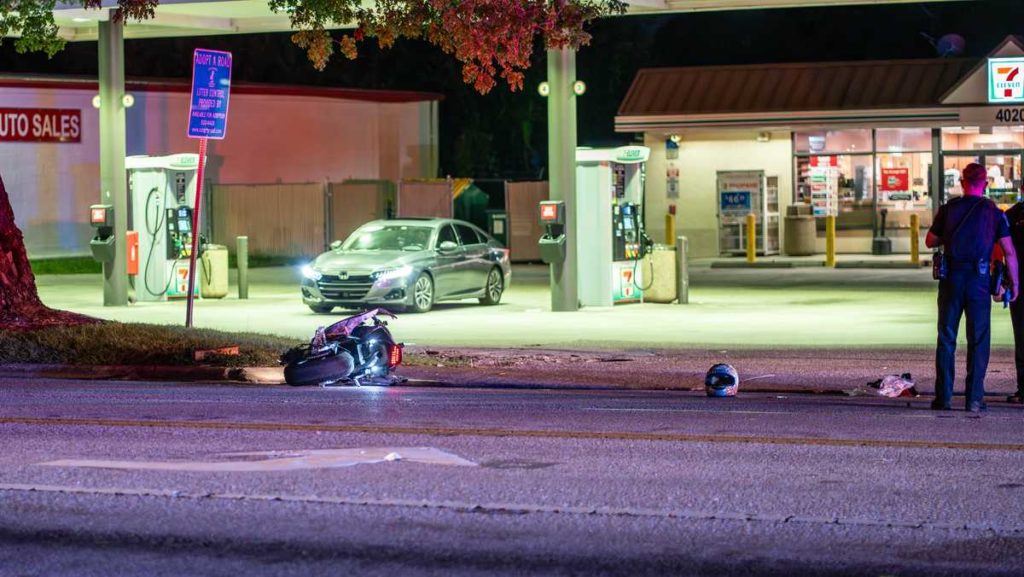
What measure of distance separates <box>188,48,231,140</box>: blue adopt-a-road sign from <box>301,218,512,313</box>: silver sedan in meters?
5.61

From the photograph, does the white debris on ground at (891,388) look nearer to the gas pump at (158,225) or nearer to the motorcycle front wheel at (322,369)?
the motorcycle front wheel at (322,369)

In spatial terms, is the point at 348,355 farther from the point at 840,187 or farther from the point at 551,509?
the point at 840,187

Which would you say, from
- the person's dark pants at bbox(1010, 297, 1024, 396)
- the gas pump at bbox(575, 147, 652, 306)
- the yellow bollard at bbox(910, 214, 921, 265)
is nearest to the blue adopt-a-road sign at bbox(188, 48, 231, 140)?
the gas pump at bbox(575, 147, 652, 306)

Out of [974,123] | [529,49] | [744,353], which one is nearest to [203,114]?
[529,49]

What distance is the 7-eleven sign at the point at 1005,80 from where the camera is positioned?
3306 cm

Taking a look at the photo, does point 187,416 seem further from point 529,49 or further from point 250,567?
point 529,49

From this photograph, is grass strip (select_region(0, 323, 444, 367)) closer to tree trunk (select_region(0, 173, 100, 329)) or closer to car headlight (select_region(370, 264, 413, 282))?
tree trunk (select_region(0, 173, 100, 329))

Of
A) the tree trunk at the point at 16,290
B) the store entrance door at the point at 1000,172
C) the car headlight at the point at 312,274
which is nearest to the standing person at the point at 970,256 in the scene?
the tree trunk at the point at 16,290

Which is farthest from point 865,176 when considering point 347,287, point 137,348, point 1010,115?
point 137,348

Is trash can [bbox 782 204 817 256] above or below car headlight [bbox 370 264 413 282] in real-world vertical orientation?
above

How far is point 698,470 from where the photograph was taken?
9.58 meters

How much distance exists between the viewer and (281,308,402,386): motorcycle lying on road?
14.9m

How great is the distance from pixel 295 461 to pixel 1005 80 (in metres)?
26.2

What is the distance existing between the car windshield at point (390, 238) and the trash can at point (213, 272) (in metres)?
2.84
